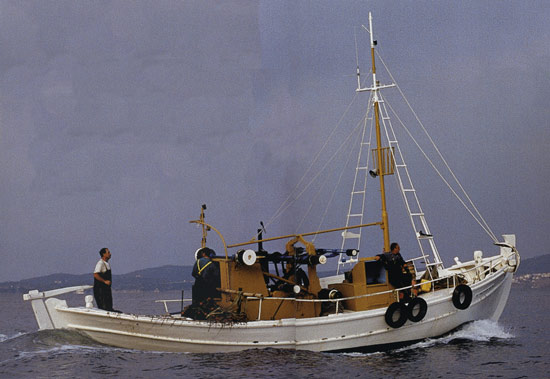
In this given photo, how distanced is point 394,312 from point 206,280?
5.72 m

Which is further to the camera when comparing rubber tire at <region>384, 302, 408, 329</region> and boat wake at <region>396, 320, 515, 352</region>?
boat wake at <region>396, 320, 515, 352</region>

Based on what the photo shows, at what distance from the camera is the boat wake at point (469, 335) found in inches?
745

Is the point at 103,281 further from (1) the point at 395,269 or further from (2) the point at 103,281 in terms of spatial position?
(1) the point at 395,269

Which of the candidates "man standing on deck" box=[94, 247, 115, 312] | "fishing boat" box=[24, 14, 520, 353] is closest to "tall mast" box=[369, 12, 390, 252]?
"fishing boat" box=[24, 14, 520, 353]

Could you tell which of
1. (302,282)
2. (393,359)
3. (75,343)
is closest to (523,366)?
(393,359)

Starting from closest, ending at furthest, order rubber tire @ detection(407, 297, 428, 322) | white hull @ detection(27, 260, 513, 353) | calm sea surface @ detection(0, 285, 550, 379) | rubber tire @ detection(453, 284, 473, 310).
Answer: calm sea surface @ detection(0, 285, 550, 379) → white hull @ detection(27, 260, 513, 353) → rubber tire @ detection(407, 297, 428, 322) → rubber tire @ detection(453, 284, 473, 310)

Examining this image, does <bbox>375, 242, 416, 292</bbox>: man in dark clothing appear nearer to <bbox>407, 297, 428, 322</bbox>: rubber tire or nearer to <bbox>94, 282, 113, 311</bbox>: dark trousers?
<bbox>407, 297, 428, 322</bbox>: rubber tire

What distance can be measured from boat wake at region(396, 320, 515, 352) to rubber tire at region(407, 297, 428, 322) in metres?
0.99

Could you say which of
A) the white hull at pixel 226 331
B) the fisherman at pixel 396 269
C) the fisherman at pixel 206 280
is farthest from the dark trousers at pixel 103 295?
the fisherman at pixel 396 269

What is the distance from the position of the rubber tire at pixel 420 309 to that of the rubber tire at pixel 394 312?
14 centimetres

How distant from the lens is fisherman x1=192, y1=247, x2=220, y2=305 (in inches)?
731

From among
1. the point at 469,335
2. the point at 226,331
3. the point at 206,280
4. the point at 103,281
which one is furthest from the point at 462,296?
the point at 103,281

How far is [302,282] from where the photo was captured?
1897 cm

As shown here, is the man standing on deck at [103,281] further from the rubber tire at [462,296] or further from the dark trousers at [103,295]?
the rubber tire at [462,296]
